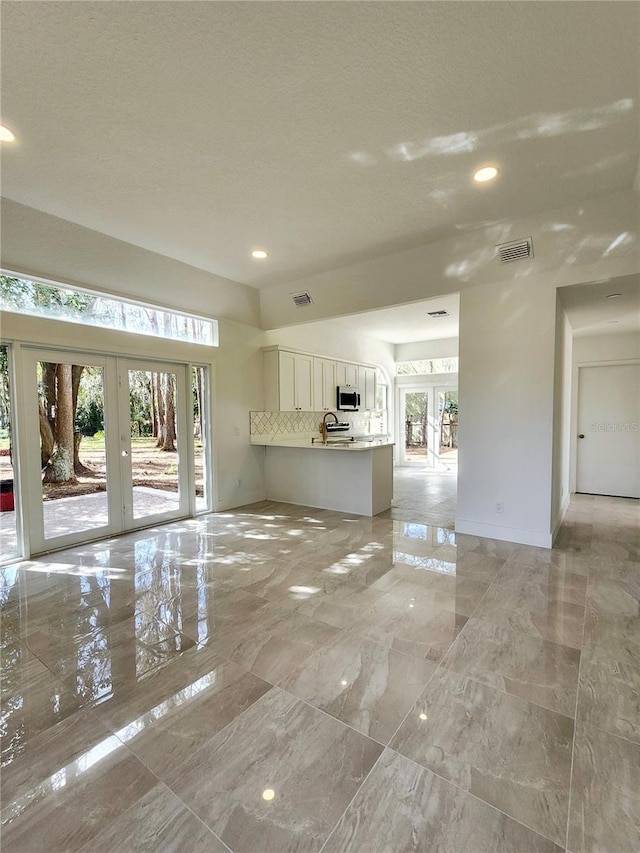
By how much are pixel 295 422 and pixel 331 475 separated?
176 cm

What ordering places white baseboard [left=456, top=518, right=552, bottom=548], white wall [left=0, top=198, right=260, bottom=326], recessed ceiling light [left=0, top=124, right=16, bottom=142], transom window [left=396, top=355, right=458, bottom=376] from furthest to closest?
transom window [left=396, top=355, right=458, bottom=376]
white baseboard [left=456, top=518, right=552, bottom=548]
white wall [left=0, top=198, right=260, bottom=326]
recessed ceiling light [left=0, top=124, right=16, bottom=142]

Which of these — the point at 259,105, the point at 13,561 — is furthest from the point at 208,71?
the point at 13,561

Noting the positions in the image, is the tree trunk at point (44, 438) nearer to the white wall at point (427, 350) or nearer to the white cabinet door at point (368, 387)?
the white cabinet door at point (368, 387)

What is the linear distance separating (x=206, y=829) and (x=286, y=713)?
0.54 m

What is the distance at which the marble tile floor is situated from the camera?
1290mm

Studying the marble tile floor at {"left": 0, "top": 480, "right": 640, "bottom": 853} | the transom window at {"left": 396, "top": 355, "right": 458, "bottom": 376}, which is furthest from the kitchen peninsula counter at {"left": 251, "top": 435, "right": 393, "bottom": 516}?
the transom window at {"left": 396, "top": 355, "right": 458, "bottom": 376}

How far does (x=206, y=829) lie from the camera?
1.27 metres

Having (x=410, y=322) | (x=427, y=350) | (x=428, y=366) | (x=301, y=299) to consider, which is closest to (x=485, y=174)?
(x=301, y=299)

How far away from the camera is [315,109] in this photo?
225 centimetres

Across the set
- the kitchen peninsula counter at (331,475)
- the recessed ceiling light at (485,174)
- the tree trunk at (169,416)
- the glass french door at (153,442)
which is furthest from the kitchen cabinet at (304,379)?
the recessed ceiling light at (485,174)

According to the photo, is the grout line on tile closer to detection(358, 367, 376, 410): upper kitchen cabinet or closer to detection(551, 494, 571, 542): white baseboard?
detection(551, 494, 571, 542): white baseboard

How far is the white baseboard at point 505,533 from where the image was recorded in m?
3.90

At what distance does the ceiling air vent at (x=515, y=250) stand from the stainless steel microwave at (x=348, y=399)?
4.28m

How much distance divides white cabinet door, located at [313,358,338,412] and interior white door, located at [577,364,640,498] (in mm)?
4302
